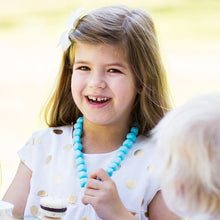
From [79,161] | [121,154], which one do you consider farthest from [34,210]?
[121,154]

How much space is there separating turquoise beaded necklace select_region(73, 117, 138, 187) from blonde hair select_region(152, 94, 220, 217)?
26.2 inches

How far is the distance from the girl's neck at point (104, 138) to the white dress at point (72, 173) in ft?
0.08

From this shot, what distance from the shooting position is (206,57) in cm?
572

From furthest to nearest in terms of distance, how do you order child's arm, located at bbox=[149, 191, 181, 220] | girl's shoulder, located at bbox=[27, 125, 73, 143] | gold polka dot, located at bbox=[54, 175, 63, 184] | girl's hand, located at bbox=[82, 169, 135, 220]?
girl's shoulder, located at bbox=[27, 125, 73, 143], gold polka dot, located at bbox=[54, 175, 63, 184], child's arm, located at bbox=[149, 191, 181, 220], girl's hand, located at bbox=[82, 169, 135, 220]

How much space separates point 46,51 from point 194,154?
5.10 metres

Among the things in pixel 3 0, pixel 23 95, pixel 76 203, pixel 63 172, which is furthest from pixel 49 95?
pixel 3 0

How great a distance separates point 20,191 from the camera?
4.79ft

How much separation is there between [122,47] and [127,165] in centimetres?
33

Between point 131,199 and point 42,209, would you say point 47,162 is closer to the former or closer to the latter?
point 131,199

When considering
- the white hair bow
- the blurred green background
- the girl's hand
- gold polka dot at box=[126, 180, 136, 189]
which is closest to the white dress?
gold polka dot at box=[126, 180, 136, 189]

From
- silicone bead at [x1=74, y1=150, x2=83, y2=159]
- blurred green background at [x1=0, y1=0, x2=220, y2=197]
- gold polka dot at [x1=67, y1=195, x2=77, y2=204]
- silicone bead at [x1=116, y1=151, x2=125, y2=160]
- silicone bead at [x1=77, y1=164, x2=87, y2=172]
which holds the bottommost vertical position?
blurred green background at [x1=0, y1=0, x2=220, y2=197]

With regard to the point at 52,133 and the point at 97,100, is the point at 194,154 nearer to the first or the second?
the point at 97,100

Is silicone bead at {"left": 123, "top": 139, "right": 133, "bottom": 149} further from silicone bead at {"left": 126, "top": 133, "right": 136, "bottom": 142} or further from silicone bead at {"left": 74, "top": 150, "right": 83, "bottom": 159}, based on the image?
silicone bead at {"left": 74, "top": 150, "right": 83, "bottom": 159}

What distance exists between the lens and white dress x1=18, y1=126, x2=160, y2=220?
4.48 feet
